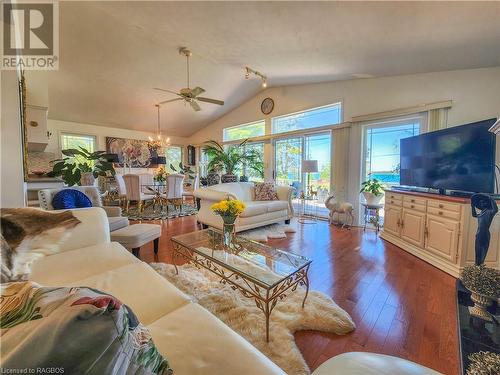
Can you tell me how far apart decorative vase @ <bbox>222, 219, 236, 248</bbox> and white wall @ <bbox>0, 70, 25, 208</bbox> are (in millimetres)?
2057

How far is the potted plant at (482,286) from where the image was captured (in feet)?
4.28

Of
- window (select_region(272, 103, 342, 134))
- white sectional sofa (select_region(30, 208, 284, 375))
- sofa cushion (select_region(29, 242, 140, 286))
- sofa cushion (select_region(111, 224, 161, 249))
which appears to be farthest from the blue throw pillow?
window (select_region(272, 103, 342, 134))

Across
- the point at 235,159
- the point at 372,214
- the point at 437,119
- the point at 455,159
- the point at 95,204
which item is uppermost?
the point at 437,119

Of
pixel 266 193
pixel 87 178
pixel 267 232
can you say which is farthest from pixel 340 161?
pixel 87 178

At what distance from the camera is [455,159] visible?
2545 mm

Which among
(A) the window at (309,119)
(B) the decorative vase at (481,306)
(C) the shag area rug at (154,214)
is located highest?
(A) the window at (309,119)

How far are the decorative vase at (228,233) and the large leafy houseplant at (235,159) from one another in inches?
160

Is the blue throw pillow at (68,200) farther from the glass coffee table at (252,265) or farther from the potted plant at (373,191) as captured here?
the potted plant at (373,191)

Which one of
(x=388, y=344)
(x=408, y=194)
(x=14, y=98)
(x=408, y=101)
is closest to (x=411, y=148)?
(x=408, y=194)

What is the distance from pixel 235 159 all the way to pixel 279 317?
5239mm

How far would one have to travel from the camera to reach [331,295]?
1.89 metres

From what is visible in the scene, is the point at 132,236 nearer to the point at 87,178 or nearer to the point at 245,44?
the point at 245,44

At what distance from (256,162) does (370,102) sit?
3.13m

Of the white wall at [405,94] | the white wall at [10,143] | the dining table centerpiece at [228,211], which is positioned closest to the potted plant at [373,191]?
the white wall at [405,94]
